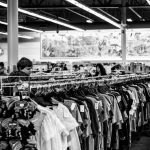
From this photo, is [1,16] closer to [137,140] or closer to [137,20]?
[137,20]

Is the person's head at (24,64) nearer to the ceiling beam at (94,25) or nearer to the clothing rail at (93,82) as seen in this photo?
the clothing rail at (93,82)

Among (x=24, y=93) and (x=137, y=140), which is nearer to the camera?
(x=24, y=93)

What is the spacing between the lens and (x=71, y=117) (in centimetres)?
436

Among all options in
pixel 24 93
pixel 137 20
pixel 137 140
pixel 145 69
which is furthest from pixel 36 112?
pixel 137 20

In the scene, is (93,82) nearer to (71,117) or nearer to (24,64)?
(24,64)

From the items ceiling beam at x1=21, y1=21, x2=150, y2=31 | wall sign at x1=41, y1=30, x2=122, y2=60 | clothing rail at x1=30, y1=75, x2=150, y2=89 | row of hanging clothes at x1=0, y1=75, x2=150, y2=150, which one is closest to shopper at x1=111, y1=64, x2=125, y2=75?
clothing rail at x1=30, y1=75, x2=150, y2=89

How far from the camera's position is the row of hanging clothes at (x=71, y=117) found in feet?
12.1

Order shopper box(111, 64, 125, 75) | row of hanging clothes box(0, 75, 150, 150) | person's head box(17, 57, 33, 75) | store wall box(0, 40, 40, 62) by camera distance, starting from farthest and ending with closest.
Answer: store wall box(0, 40, 40, 62), shopper box(111, 64, 125, 75), person's head box(17, 57, 33, 75), row of hanging clothes box(0, 75, 150, 150)

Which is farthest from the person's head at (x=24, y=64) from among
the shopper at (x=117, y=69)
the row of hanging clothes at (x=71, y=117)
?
the shopper at (x=117, y=69)

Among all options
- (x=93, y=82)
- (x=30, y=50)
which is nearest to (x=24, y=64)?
(x=93, y=82)

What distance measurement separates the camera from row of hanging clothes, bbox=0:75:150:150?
12.1 feet

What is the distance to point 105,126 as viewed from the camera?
5953 mm

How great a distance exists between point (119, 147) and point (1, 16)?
57.2 ft

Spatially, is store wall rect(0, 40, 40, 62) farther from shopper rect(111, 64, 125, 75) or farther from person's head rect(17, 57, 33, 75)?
person's head rect(17, 57, 33, 75)
